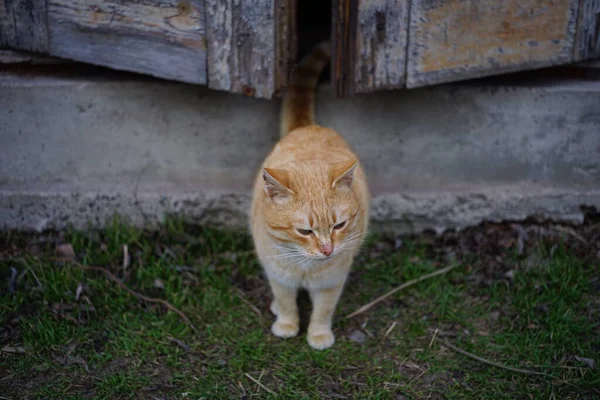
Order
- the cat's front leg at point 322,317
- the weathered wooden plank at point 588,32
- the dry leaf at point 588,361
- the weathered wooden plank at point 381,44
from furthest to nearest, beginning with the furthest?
1. the weathered wooden plank at point 588,32
2. the weathered wooden plank at point 381,44
3. the cat's front leg at point 322,317
4. the dry leaf at point 588,361

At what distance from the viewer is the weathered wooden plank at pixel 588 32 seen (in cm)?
331

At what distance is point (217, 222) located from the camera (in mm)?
3807

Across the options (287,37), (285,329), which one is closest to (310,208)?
(285,329)

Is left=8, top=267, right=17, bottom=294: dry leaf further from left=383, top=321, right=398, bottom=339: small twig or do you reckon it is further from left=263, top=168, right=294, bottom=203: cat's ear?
left=383, top=321, right=398, bottom=339: small twig

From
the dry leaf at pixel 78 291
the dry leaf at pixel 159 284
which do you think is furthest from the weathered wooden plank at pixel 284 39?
the dry leaf at pixel 78 291

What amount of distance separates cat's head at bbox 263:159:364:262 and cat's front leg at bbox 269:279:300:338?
1.13 ft

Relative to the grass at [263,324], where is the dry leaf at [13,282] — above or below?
above

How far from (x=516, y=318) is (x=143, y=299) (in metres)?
1.89

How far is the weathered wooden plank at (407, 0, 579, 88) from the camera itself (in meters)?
3.25

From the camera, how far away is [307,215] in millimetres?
2717

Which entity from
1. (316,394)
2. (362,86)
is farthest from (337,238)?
(362,86)

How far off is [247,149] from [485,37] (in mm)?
1417

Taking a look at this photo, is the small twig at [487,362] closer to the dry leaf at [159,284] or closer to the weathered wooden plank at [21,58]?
the dry leaf at [159,284]

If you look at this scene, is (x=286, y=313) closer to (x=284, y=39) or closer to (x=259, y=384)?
(x=259, y=384)
